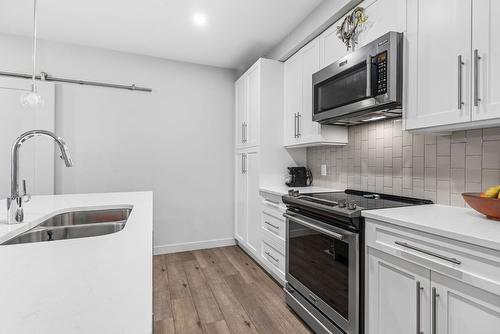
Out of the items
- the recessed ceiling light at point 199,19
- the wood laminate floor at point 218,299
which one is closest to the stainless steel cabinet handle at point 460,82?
the wood laminate floor at point 218,299

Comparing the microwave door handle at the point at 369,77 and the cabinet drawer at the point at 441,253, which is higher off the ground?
the microwave door handle at the point at 369,77

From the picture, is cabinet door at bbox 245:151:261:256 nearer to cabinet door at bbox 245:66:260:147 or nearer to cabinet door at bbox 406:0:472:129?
cabinet door at bbox 245:66:260:147

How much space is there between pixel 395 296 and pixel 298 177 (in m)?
1.60

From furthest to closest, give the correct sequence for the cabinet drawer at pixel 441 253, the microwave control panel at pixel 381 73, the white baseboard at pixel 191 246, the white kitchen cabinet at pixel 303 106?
the white baseboard at pixel 191 246 → the white kitchen cabinet at pixel 303 106 → the microwave control panel at pixel 381 73 → the cabinet drawer at pixel 441 253

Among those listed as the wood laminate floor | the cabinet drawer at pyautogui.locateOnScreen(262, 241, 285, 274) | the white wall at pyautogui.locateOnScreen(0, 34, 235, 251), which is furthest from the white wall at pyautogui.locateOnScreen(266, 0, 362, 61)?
the wood laminate floor

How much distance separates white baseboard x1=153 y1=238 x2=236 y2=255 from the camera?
337 centimetres

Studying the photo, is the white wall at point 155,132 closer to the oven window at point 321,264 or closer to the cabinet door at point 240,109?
the cabinet door at point 240,109

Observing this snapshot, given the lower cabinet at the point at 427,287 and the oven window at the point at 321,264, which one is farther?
the oven window at the point at 321,264

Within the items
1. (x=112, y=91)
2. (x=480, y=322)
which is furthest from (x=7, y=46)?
(x=480, y=322)

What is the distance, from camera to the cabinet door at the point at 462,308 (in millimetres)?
958

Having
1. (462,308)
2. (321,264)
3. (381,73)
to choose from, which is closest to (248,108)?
(381,73)

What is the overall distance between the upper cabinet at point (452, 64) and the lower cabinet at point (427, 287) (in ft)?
2.11

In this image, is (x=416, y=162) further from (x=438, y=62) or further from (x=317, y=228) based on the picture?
(x=317, y=228)

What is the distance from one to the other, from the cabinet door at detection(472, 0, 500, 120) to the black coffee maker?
5.50 feet
